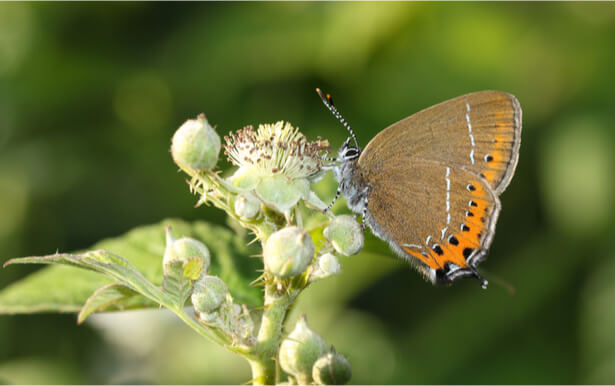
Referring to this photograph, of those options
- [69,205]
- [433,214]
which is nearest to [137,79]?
[69,205]

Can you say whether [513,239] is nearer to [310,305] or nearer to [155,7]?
[310,305]

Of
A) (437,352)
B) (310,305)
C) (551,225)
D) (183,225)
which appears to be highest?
(183,225)

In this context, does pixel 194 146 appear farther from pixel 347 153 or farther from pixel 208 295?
pixel 347 153

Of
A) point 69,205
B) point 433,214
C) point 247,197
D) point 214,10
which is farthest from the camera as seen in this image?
point 214,10

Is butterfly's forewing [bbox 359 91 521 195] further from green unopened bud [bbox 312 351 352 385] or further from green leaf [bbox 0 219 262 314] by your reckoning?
green unopened bud [bbox 312 351 352 385]

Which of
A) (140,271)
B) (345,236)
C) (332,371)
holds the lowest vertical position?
(332,371)

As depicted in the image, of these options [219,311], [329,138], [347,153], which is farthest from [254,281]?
[329,138]

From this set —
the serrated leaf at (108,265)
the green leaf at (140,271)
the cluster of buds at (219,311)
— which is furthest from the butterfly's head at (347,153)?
the serrated leaf at (108,265)

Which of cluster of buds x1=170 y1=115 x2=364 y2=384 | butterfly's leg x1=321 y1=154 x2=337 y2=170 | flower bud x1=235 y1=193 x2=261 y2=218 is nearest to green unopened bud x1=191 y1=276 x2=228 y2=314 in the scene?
cluster of buds x1=170 y1=115 x2=364 y2=384
